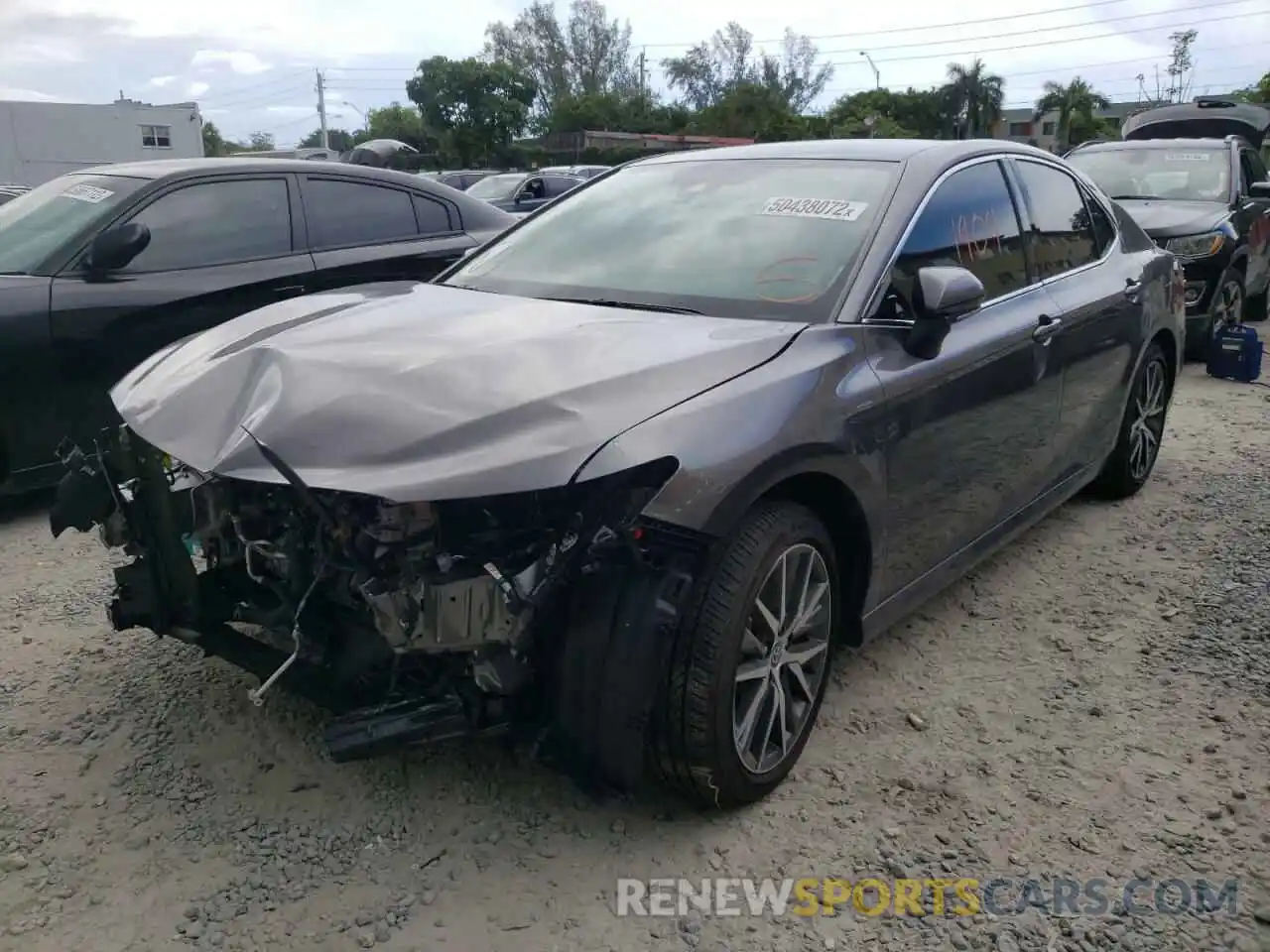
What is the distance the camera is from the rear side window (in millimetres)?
3105

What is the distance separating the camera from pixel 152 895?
2340 millimetres

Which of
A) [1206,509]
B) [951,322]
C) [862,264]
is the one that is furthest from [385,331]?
[1206,509]

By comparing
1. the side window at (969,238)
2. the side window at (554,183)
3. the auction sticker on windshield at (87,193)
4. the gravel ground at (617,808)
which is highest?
the side window at (554,183)

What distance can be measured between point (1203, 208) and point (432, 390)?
8.11m

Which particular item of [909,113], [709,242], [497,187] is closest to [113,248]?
[709,242]

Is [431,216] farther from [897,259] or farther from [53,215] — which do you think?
[897,259]

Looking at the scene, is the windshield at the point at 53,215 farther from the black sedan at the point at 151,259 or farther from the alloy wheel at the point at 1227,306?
the alloy wheel at the point at 1227,306

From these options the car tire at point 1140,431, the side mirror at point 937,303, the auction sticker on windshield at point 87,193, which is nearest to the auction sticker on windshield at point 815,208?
the side mirror at point 937,303

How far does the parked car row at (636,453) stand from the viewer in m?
2.23

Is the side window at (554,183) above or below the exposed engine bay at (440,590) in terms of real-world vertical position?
above

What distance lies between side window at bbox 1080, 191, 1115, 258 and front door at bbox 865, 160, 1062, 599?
859 mm

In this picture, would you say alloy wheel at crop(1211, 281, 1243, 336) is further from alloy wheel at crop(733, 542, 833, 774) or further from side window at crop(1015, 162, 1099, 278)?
alloy wheel at crop(733, 542, 833, 774)

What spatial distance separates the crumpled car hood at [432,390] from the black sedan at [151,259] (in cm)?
177

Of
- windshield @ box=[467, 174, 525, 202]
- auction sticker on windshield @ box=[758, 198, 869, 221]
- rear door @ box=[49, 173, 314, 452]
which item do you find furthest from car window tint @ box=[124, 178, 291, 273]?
windshield @ box=[467, 174, 525, 202]
